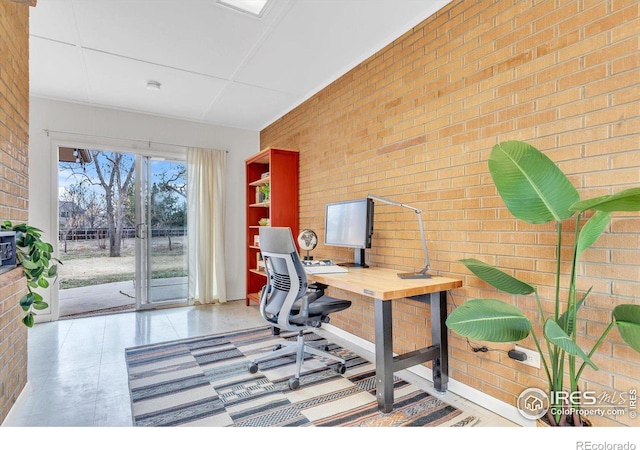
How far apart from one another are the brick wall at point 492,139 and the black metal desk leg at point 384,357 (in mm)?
542

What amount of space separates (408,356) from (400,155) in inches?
57.6

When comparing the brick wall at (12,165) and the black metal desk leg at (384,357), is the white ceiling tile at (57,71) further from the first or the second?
the black metal desk leg at (384,357)

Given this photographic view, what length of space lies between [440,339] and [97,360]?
2.70 meters

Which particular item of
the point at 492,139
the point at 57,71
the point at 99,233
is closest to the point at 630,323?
the point at 492,139

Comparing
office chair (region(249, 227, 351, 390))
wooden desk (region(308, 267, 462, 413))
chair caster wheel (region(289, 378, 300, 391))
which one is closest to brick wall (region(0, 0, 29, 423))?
office chair (region(249, 227, 351, 390))

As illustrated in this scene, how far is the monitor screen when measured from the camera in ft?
8.49

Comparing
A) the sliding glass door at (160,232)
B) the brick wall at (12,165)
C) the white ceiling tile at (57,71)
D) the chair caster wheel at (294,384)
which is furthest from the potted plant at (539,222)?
the sliding glass door at (160,232)

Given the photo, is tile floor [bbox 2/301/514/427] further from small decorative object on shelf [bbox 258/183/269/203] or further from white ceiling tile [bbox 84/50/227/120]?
white ceiling tile [bbox 84/50/227/120]

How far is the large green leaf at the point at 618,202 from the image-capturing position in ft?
3.42

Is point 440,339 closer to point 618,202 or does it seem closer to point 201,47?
point 618,202

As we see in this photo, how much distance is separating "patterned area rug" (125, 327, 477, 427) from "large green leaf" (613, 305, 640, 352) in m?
0.94

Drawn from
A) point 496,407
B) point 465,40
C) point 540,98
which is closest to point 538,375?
point 496,407

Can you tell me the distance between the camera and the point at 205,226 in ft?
14.7

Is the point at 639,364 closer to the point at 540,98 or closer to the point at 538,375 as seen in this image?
the point at 538,375
